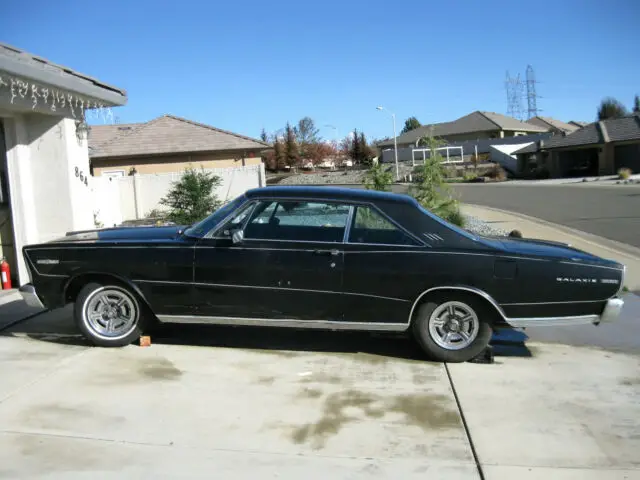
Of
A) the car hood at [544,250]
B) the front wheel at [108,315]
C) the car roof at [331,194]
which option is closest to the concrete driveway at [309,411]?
the front wheel at [108,315]

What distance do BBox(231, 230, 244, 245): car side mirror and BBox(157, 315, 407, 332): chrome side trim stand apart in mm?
725

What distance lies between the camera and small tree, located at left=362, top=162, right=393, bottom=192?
1492 centimetres

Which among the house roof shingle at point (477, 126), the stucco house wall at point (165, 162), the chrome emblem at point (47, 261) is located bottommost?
the chrome emblem at point (47, 261)

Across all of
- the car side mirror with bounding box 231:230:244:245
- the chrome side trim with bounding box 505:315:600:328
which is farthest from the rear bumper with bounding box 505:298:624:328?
the car side mirror with bounding box 231:230:244:245

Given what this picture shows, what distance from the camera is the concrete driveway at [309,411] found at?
12.3 feet

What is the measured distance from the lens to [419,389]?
196 inches

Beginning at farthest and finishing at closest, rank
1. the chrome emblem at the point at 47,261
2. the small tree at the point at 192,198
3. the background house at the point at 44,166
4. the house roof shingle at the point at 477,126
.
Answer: the house roof shingle at the point at 477,126
the small tree at the point at 192,198
the background house at the point at 44,166
the chrome emblem at the point at 47,261

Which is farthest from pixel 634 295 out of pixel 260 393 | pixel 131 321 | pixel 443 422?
pixel 131 321

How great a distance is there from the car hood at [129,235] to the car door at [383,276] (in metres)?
1.78

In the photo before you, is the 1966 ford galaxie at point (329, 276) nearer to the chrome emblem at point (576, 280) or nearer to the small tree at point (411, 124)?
the chrome emblem at point (576, 280)

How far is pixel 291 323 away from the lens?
5.67m

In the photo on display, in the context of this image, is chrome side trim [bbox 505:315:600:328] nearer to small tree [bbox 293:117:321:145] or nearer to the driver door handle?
the driver door handle

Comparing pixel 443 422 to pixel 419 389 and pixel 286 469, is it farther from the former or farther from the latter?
pixel 286 469

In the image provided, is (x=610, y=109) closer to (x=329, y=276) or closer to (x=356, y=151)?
(x=356, y=151)
